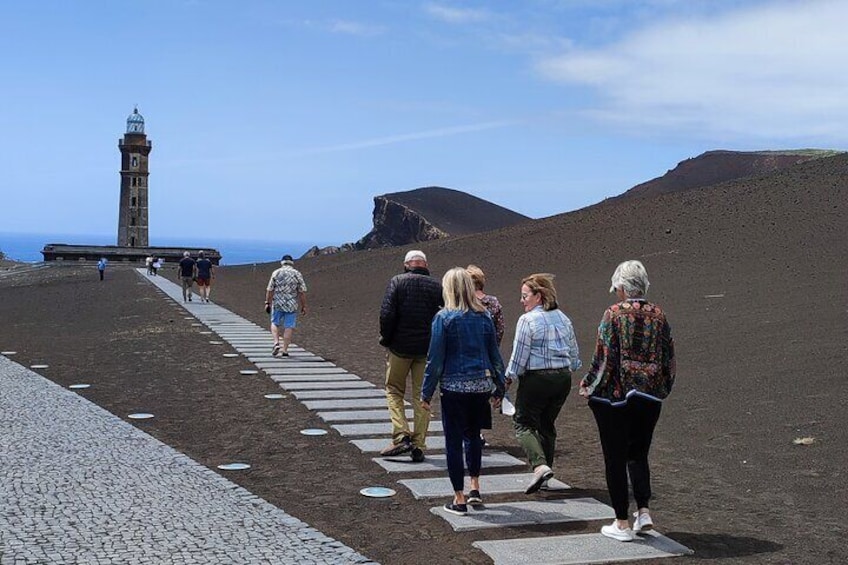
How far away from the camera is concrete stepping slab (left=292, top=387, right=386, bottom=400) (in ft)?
37.6

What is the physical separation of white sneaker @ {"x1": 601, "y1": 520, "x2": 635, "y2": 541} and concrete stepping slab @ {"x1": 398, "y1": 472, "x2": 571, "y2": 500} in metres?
1.22

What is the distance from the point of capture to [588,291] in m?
25.1

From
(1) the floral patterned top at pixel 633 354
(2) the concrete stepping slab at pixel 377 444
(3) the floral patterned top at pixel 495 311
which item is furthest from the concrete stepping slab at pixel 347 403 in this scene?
(1) the floral patterned top at pixel 633 354

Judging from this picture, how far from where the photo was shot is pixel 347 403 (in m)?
11.0

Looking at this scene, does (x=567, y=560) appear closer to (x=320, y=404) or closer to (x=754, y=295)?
(x=320, y=404)

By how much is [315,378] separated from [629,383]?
309 inches

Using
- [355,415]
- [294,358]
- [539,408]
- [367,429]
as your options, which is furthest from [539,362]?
[294,358]

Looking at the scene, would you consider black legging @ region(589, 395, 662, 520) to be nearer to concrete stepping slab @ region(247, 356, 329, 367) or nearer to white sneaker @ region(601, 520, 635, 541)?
white sneaker @ region(601, 520, 635, 541)

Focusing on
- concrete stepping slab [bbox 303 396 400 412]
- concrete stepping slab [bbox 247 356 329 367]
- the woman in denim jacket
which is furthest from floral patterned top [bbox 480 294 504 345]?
concrete stepping slab [bbox 247 356 329 367]

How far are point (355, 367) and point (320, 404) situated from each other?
3.54m

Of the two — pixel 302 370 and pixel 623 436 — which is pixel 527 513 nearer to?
pixel 623 436

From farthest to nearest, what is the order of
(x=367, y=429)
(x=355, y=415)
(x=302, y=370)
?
(x=302, y=370), (x=355, y=415), (x=367, y=429)

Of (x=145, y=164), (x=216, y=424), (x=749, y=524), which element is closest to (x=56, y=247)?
(x=145, y=164)

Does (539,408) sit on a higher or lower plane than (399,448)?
higher
